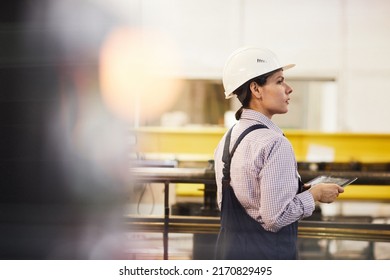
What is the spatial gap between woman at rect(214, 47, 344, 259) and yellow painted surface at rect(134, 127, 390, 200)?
3.82 m

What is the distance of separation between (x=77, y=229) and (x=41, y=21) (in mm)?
1141

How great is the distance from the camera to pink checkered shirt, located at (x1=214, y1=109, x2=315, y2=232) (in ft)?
6.36

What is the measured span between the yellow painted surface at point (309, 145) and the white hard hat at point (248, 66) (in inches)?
150

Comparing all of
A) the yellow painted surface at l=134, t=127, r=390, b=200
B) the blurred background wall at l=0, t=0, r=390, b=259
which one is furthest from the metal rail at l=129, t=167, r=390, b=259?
the yellow painted surface at l=134, t=127, r=390, b=200

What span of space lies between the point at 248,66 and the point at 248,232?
23.6 inches

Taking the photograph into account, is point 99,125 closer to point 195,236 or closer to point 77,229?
point 77,229

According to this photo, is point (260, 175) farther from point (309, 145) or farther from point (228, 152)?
point (309, 145)

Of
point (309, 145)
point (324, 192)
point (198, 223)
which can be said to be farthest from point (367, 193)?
point (324, 192)

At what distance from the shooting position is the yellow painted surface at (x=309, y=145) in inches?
238

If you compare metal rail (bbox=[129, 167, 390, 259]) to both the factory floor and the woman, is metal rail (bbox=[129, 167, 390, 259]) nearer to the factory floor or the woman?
the factory floor

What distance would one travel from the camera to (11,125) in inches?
119

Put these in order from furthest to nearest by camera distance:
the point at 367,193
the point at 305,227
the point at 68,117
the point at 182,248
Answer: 1. the point at 367,193
2. the point at 182,248
3. the point at 305,227
4. the point at 68,117

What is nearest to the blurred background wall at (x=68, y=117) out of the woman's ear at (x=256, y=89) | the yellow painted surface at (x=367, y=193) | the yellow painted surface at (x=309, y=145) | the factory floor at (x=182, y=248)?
the factory floor at (x=182, y=248)

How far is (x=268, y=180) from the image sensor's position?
1.94m
